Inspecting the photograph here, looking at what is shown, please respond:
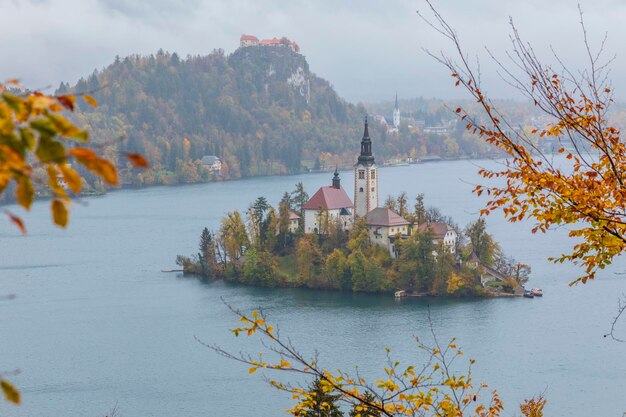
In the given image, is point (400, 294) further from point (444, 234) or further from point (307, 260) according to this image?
point (307, 260)

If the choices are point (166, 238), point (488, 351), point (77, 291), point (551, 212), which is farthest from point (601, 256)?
point (166, 238)

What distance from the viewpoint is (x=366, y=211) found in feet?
91.3

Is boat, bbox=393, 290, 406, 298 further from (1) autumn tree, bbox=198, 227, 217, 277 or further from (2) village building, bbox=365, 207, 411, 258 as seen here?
(1) autumn tree, bbox=198, 227, 217, 277

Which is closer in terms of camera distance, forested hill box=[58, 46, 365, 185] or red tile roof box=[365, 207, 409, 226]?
red tile roof box=[365, 207, 409, 226]

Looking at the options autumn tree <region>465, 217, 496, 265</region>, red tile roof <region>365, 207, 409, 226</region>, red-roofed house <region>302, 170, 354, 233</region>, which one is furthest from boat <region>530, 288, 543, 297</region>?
red-roofed house <region>302, 170, 354, 233</region>

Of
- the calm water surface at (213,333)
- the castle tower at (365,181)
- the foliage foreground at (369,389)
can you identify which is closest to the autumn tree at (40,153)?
the foliage foreground at (369,389)

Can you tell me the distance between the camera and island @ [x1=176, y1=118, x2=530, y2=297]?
24906 mm

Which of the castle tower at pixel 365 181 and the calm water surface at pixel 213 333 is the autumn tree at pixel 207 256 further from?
the castle tower at pixel 365 181

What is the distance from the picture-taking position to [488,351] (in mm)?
18453

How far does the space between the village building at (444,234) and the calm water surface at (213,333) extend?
8.00 ft

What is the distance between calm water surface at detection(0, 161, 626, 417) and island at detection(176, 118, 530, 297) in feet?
2.46

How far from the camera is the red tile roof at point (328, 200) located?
91.7 ft

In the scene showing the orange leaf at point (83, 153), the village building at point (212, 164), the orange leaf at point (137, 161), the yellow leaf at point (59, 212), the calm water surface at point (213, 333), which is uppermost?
the village building at point (212, 164)

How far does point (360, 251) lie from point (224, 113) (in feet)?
202
